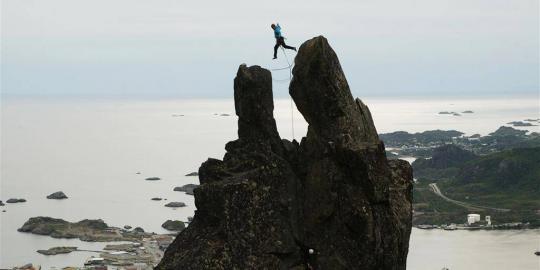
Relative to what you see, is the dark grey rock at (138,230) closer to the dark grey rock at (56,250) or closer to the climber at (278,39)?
the dark grey rock at (56,250)

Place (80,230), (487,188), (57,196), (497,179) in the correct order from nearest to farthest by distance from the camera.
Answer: (80,230) → (57,196) → (487,188) → (497,179)

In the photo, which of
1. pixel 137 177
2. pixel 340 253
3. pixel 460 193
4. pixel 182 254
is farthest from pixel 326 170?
pixel 137 177

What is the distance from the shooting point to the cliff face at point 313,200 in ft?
44.4

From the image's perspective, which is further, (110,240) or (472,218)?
(472,218)

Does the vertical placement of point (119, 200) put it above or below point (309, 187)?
below

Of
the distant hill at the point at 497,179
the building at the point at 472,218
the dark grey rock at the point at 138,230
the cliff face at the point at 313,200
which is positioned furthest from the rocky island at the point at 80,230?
the cliff face at the point at 313,200

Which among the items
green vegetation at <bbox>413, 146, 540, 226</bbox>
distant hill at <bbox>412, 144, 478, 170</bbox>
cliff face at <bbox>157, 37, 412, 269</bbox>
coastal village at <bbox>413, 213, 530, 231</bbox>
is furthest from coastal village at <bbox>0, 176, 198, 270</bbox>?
distant hill at <bbox>412, 144, 478, 170</bbox>

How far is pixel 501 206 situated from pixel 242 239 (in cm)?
10765

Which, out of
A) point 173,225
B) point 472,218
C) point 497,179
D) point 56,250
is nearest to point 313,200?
point 56,250

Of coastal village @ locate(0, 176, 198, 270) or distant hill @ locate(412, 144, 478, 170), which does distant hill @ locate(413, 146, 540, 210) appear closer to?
distant hill @ locate(412, 144, 478, 170)

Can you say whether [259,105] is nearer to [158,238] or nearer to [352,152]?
[352,152]

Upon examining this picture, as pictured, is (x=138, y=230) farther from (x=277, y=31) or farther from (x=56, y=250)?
(x=277, y=31)

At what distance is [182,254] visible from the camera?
1430cm

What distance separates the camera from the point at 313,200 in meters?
14.1
